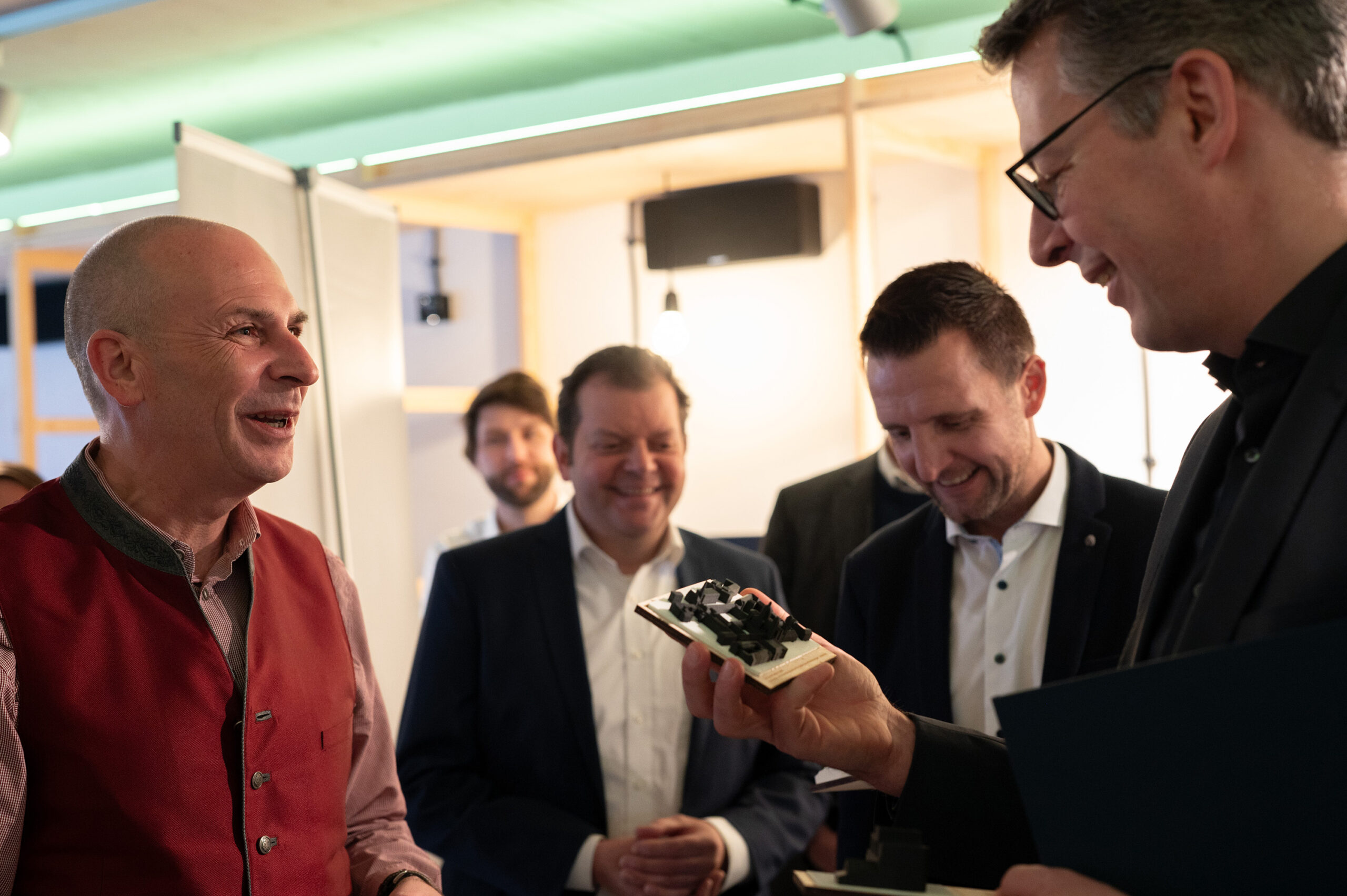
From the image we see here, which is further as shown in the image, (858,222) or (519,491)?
(519,491)

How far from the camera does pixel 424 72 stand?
477cm

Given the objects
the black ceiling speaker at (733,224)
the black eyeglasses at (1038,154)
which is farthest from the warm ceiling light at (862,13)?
the black eyeglasses at (1038,154)

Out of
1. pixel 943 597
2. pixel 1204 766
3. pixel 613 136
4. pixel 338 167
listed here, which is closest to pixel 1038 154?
pixel 1204 766

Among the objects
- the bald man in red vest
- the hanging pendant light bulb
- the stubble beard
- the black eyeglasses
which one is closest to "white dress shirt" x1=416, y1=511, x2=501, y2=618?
the stubble beard

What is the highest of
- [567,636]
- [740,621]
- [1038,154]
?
[1038,154]

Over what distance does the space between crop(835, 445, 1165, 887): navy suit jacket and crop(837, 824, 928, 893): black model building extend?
857mm

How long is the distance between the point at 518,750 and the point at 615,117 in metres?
2.64

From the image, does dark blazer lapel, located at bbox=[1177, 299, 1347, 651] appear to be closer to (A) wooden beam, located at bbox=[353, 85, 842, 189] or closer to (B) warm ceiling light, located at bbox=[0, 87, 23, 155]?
(A) wooden beam, located at bbox=[353, 85, 842, 189]

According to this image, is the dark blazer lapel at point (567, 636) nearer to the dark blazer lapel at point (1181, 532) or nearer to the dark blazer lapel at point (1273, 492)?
the dark blazer lapel at point (1181, 532)

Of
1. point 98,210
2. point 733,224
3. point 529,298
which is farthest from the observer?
point 98,210

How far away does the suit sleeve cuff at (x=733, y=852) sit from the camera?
2154 millimetres

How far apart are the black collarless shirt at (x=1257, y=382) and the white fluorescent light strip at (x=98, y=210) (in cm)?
520

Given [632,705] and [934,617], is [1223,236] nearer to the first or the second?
[934,617]

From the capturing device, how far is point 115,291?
1604 mm
